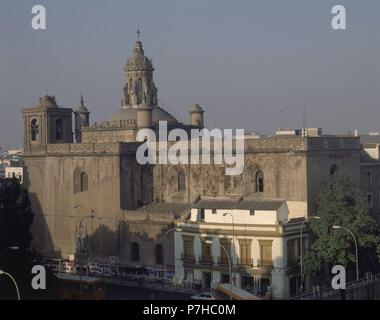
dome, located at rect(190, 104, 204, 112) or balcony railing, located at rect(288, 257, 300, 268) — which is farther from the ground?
dome, located at rect(190, 104, 204, 112)

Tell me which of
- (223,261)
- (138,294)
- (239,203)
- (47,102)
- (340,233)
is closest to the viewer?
(340,233)

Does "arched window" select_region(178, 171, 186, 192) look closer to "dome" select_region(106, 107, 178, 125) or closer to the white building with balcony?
the white building with balcony

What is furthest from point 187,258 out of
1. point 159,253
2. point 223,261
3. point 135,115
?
point 135,115

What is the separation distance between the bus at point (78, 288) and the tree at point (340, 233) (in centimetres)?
1289

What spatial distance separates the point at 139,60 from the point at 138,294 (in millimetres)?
29597

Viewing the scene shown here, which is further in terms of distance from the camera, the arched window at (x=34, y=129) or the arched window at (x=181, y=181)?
the arched window at (x=34, y=129)

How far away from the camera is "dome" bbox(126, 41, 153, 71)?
2945 inches

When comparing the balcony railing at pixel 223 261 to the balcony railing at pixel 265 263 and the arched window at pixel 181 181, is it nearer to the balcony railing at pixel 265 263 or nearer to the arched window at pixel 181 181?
the balcony railing at pixel 265 263

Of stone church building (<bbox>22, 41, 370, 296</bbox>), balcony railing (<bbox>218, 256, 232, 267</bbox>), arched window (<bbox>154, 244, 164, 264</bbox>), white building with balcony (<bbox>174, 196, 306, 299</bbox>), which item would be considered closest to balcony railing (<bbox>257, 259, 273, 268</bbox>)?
white building with balcony (<bbox>174, 196, 306, 299</bbox>)

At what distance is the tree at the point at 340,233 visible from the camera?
162 ft

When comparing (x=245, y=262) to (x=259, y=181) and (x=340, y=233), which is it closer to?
(x=340, y=233)

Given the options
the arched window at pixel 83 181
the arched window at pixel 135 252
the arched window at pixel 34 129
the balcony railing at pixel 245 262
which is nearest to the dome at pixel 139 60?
the arched window at pixel 34 129

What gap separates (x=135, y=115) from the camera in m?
73.2

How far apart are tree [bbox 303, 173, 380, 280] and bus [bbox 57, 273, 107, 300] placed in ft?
42.3
